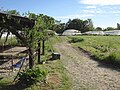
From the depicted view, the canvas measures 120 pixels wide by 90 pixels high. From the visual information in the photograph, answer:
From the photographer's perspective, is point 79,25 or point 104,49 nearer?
point 104,49

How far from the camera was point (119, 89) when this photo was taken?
10.2 meters

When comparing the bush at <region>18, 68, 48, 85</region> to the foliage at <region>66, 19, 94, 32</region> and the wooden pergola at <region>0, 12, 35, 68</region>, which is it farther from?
the foliage at <region>66, 19, 94, 32</region>

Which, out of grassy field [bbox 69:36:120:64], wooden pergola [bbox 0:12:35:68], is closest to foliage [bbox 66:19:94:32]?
grassy field [bbox 69:36:120:64]

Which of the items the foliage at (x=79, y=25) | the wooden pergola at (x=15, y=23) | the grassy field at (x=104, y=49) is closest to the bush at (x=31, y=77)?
the wooden pergola at (x=15, y=23)

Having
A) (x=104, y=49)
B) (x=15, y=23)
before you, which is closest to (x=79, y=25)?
(x=104, y=49)

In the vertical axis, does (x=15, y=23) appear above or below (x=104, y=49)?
above

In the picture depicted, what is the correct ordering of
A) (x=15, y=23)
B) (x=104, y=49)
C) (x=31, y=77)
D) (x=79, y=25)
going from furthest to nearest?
(x=79, y=25)
(x=104, y=49)
(x=15, y=23)
(x=31, y=77)

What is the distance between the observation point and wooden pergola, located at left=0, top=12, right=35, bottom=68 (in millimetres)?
10781

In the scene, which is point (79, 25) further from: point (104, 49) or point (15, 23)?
point (15, 23)

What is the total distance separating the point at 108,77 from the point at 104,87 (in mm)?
2235

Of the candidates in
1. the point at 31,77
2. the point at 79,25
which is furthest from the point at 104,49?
the point at 79,25

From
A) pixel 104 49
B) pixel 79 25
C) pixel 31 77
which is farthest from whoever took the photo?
pixel 79 25

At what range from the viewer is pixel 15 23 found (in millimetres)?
11125

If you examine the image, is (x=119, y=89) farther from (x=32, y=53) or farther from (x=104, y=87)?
(x=32, y=53)
